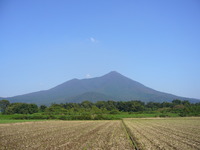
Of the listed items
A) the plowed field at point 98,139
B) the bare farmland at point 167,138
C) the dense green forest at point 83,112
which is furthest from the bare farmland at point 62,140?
the dense green forest at point 83,112

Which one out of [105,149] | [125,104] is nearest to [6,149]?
[105,149]

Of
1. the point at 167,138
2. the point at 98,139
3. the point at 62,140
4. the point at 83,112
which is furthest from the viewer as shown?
the point at 83,112

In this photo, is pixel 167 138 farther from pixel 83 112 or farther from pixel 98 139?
pixel 83 112

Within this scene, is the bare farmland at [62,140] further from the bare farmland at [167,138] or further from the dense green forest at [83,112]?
the dense green forest at [83,112]

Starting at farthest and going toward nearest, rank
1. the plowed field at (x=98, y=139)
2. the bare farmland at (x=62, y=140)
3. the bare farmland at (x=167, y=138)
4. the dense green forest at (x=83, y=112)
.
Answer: the dense green forest at (x=83, y=112) → the bare farmland at (x=167, y=138) → the bare farmland at (x=62, y=140) → the plowed field at (x=98, y=139)

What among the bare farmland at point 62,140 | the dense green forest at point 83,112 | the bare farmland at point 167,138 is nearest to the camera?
the bare farmland at point 62,140

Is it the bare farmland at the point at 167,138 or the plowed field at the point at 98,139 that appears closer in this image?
the plowed field at the point at 98,139

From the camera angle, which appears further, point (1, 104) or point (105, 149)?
point (1, 104)

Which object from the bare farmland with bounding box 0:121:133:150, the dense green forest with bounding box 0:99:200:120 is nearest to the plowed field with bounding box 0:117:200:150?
the bare farmland with bounding box 0:121:133:150

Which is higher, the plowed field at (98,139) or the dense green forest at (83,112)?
the plowed field at (98,139)

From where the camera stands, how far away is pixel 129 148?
14.8 m

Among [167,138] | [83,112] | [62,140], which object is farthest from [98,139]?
[83,112]

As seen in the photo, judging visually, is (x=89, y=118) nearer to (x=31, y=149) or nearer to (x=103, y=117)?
(x=103, y=117)

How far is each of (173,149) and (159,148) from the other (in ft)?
3.12
